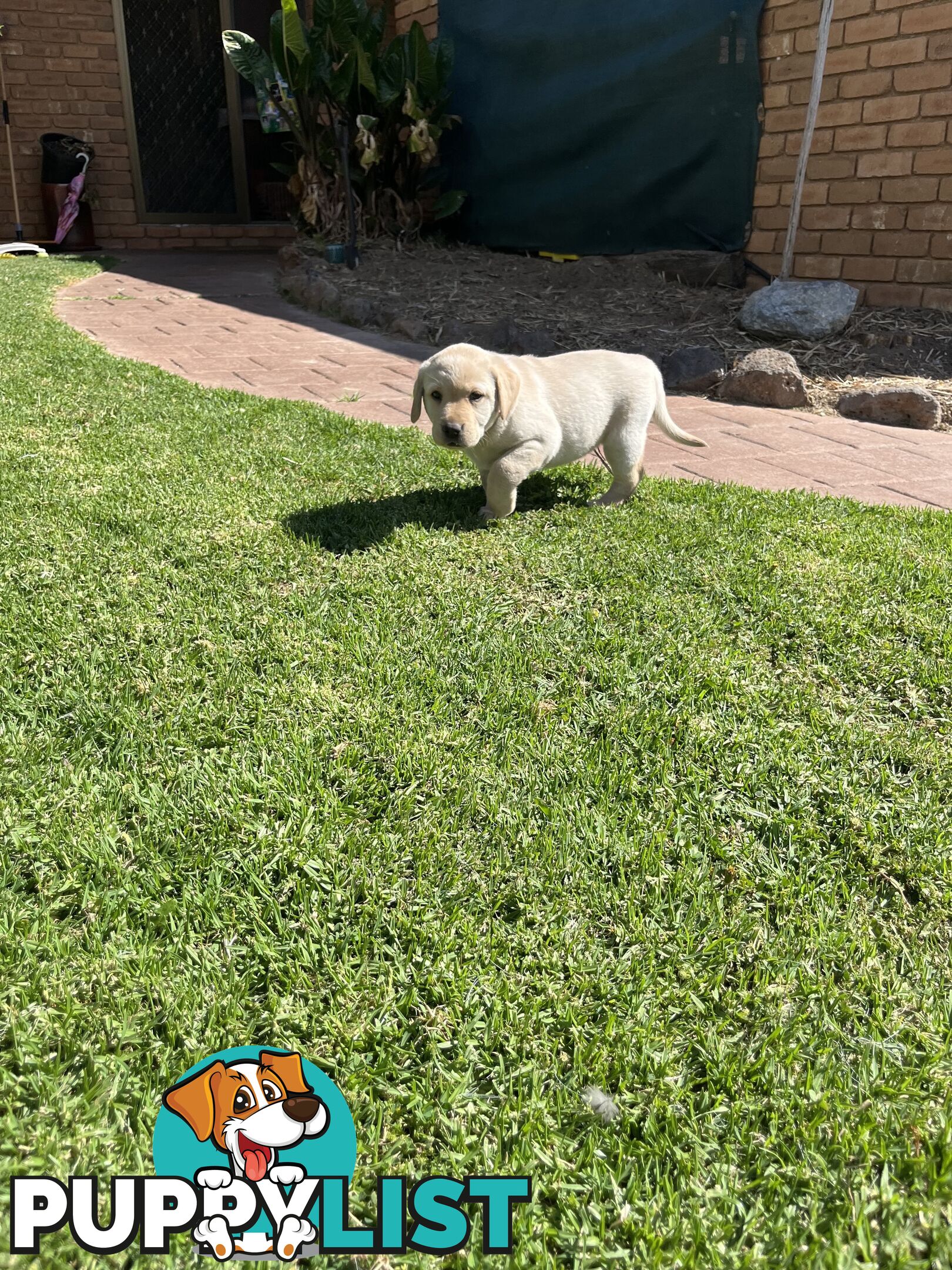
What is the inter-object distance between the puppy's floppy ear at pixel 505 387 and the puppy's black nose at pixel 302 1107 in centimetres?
245

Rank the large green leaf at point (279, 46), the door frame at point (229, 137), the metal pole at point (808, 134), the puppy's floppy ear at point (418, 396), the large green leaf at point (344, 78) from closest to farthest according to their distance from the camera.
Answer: the puppy's floppy ear at point (418, 396) < the metal pole at point (808, 134) < the large green leaf at point (279, 46) < the large green leaf at point (344, 78) < the door frame at point (229, 137)

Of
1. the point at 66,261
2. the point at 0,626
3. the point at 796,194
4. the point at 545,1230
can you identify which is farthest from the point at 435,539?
the point at 66,261

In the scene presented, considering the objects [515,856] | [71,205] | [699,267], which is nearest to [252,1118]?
[515,856]

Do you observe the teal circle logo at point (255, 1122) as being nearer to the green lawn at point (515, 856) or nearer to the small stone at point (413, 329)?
the green lawn at point (515, 856)

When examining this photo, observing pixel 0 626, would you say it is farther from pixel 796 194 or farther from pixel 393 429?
pixel 796 194

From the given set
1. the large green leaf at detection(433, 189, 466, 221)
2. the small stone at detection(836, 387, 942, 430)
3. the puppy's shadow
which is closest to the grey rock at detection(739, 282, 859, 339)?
the small stone at detection(836, 387, 942, 430)

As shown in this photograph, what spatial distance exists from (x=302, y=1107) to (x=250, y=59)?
12.1m

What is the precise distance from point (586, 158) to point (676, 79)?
4.26 feet

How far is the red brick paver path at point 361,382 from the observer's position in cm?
462

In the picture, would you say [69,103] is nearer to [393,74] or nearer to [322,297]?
[393,74]

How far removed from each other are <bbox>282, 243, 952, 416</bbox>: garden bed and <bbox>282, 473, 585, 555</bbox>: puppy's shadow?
9.01ft

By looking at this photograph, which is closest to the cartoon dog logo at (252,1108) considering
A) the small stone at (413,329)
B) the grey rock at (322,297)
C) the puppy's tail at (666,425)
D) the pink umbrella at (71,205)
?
the puppy's tail at (666,425)

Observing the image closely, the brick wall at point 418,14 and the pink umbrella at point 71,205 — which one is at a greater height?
the brick wall at point 418,14

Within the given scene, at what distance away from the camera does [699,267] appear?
8492 millimetres
